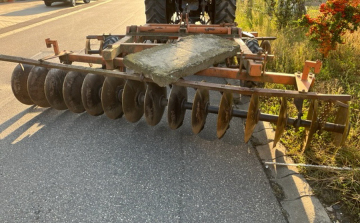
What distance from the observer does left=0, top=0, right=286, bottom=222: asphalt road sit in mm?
2426

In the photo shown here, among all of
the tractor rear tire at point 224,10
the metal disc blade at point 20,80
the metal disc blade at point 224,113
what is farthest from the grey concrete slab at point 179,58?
the tractor rear tire at point 224,10

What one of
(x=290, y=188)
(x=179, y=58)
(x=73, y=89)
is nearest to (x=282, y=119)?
(x=290, y=188)

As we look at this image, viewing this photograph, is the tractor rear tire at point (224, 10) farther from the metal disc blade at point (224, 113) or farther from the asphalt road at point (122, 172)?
the metal disc blade at point (224, 113)

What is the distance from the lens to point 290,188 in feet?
8.72

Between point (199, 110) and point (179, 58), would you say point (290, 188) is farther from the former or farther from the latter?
point (179, 58)

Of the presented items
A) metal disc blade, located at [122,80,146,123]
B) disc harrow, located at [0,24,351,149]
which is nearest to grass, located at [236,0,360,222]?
disc harrow, located at [0,24,351,149]

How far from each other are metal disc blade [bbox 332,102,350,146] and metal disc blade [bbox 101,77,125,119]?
2.42 metres

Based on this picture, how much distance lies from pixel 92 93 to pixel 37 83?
31.7 inches

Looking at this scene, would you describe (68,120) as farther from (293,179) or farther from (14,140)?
(293,179)

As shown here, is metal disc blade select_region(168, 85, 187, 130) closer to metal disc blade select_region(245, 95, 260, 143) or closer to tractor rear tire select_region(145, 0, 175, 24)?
metal disc blade select_region(245, 95, 260, 143)

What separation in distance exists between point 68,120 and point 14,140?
0.68 meters

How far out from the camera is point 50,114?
3.94 meters

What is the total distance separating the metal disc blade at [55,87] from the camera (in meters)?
3.52

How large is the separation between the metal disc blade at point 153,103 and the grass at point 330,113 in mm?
1518
